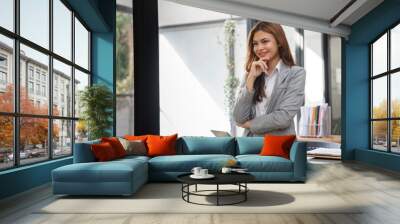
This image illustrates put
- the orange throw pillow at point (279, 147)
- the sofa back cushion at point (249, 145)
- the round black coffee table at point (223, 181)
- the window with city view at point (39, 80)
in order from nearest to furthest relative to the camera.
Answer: the round black coffee table at point (223, 181)
the window with city view at point (39, 80)
the orange throw pillow at point (279, 147)
the sofa back cushion at point (249, 145)

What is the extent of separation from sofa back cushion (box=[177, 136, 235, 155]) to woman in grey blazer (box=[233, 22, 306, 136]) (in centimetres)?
245

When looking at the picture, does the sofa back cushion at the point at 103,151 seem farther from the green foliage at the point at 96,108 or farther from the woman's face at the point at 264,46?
the woman's face at the point at 264,46

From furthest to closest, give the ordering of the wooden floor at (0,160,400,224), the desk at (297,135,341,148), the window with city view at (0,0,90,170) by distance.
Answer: the desk at (297,135,341,148), the window with city view at (0,0,90,170), the wooden floor at (0,160,400,224)

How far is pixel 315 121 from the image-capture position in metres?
10.1

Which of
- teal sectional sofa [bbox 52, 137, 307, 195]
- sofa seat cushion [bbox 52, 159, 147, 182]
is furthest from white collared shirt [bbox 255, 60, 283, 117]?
sofa seat cushion [bbox 52, 159, 147, 182]

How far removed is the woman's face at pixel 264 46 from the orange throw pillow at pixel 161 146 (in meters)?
3.70

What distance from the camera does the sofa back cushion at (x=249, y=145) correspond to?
6.60 m

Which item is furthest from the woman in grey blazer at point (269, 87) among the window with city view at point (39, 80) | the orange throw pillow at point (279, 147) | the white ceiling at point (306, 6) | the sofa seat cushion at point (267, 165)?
the window with city view at point (39, 80)

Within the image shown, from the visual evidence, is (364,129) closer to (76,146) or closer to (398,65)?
(398,65)

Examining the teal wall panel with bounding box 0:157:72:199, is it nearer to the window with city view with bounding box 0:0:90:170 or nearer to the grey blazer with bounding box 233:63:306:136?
the window with city view with bounding box 0:0:90:170

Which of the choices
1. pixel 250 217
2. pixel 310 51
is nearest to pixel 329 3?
pixel 310 51

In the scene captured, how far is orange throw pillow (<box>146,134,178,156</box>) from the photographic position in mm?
6457

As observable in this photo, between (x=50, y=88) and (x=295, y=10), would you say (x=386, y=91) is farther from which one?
(x=50, y=88)

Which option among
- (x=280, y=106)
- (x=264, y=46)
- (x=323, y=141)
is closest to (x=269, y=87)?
(x=280, y=106)
